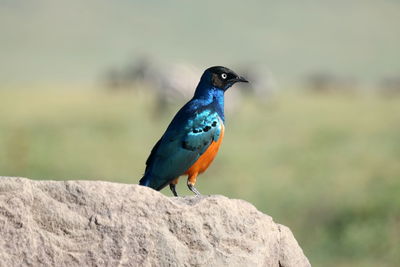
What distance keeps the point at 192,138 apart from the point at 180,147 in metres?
0.15

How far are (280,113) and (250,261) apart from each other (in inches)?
1002

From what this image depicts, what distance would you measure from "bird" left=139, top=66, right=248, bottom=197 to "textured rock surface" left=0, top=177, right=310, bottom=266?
4.29 ft

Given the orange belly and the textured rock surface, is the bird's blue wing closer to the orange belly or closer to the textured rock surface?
the orange belly

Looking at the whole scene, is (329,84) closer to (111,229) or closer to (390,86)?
(390,86)

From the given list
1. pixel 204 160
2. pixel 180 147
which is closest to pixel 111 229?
pixel 180 147

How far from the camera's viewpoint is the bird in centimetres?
780

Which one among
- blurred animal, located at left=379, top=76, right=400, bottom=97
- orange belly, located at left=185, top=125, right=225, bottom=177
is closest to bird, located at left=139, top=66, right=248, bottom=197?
orange belly, located at left=185, top=125, right=225, bottom=177

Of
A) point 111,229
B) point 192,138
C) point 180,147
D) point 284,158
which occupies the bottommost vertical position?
point 111,229

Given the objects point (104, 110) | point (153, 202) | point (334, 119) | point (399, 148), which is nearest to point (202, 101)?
point (153, 202)

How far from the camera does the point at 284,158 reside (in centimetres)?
2114

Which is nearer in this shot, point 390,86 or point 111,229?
point 111,229

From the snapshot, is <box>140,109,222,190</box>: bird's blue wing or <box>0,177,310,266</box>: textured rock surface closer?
<box>0,177,310,266</box>: textured rock surface

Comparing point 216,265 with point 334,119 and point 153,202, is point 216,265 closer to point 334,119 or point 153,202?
point 153,202

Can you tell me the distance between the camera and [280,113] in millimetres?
31641
